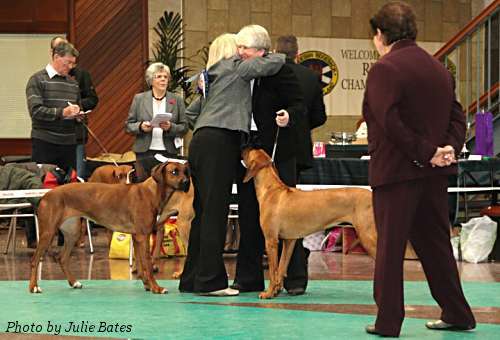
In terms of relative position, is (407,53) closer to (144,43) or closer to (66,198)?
(66,198)

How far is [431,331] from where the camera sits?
468cm

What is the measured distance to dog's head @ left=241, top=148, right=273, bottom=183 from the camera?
595 centimetres

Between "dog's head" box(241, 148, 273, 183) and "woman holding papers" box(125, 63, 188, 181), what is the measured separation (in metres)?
1.99

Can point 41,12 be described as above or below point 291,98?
above

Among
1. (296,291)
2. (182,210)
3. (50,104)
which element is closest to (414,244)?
(296,291)

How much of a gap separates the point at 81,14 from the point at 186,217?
6779mm

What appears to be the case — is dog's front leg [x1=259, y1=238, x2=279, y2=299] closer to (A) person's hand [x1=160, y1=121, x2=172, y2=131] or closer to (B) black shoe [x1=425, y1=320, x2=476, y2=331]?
(B) black shoe [x1=425, y1=320, x2=476, y2=331]

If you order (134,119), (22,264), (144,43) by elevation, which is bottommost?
(22,264)

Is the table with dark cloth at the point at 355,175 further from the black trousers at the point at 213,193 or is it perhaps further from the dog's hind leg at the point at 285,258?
the black trousers at the point at 213,193

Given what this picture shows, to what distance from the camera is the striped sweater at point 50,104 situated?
7.90 metres

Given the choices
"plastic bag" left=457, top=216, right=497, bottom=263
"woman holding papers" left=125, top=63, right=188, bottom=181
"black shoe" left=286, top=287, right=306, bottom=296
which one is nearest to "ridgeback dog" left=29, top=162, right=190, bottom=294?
"black shoe" left=286, top=287, right=306, bottom=296

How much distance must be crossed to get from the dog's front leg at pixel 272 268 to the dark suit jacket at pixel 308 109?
60 cm

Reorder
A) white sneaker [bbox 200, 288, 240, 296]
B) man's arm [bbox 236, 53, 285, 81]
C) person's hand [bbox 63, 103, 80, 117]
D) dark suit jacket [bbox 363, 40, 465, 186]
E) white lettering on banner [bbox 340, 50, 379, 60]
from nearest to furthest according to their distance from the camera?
dark suit jacket [bbox 363, 40, 465, 186] → man's arm [bbox 236, 53, 285, 81] → white sneaker [bbox 200, 288, 240, 296] → person's hand [bbox 63, 103, 80, 117] → white lettering on banner [bbox 340, 50, 379, 60]

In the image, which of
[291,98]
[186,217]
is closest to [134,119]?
[186,217]
